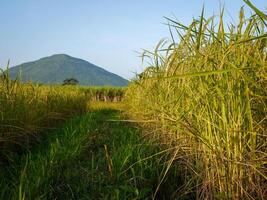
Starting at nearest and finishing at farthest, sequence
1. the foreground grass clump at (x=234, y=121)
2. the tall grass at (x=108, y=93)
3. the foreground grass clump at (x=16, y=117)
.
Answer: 1. the foreground grass clump at (x=234, y=121)
2. the foreground grass clump at (x=16, y=117)
3. the tall grass at (x=108, y=93)

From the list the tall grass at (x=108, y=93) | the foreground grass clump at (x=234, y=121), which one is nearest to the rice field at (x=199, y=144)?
the foreground grass clump at (x=234, y=121)

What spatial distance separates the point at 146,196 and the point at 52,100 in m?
4.62

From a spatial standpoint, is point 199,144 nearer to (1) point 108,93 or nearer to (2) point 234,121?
(2) point 234,121

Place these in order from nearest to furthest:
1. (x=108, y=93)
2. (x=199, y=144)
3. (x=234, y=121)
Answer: (x=234, y=121) → (x=199, y=144) → (x=108, y=93)

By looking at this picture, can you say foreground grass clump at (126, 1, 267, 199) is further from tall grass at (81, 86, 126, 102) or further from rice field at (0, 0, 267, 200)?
tall grass at (81, 86, 126, 102)

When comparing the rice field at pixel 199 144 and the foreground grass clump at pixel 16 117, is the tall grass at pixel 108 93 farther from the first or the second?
the rice field at pixel 199 144

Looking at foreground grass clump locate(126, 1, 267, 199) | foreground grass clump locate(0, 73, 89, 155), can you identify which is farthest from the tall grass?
foreground grass clump locate(126, 1, 267, 199)

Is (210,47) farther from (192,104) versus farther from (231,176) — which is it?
(231,176)

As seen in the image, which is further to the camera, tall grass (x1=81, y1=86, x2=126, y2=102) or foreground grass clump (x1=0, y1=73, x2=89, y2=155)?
tall grass (x1=81, y1=86, x2=126, y2=102)

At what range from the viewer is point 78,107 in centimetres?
981

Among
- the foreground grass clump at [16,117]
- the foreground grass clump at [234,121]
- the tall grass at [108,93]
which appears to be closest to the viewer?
the foreground grass clump at [234,121]

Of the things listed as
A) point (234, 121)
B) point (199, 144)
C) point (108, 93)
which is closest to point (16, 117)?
point (199, 144)

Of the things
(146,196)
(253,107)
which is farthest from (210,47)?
(146,196)

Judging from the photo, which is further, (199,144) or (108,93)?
(108,93)
